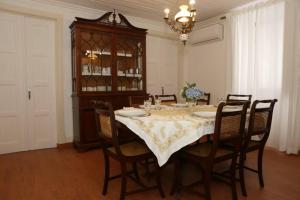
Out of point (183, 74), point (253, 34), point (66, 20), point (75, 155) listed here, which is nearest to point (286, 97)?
point (253, 34)

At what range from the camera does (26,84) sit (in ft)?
11.9

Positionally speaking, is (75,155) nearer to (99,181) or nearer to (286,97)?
(99,181)

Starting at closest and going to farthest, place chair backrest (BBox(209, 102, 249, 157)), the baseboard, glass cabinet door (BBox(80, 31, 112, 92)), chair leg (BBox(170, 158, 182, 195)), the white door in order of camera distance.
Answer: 1. chair backrest (BBox(209, 102, 249, 157))
2. chair leg (BBox(170, 158, 182, 195))
3. the white door
4. glass cabinet door (BBox(80, 31, 112, 92))
5. the baseboard

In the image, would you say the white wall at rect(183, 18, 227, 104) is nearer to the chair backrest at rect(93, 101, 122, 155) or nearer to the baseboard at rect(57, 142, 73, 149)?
the baseboard at rect(57, 142, 73, 149)

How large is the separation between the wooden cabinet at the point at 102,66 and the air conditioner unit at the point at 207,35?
1405 millimetres

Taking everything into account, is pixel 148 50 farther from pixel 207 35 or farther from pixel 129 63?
pixel 207 35

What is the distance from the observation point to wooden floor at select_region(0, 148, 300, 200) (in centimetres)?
214

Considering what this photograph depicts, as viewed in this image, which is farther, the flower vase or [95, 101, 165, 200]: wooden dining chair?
the flower vase

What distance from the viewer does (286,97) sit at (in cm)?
338

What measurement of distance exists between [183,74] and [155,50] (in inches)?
37.5

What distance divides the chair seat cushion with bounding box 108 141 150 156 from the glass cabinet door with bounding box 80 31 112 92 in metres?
1.78

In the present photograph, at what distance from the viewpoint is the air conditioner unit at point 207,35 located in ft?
14.5

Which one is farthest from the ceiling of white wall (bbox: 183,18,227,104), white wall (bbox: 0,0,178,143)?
white wall (bbox: 183,18,227,104)

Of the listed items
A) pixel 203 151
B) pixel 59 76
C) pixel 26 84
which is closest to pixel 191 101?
pixel 203 151
